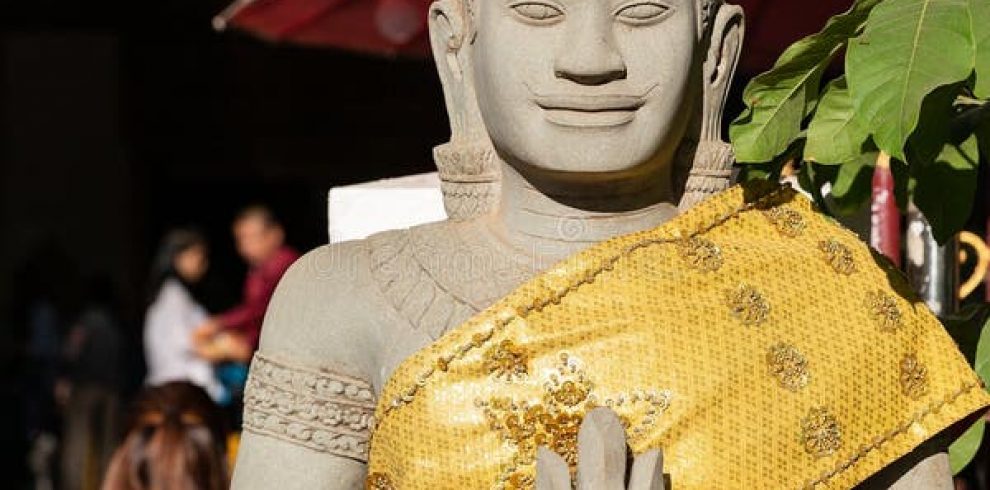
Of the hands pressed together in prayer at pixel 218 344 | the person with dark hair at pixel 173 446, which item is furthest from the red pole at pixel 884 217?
the hands pressed together in prayer at pixel 218 344

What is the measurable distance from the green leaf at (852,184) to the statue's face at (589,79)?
1.71ft

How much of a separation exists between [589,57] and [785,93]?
37 cm

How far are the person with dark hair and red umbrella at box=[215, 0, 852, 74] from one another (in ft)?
5.36

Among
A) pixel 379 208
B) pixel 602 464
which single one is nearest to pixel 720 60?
pixel 602 464

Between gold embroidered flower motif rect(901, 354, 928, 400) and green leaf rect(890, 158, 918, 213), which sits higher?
green leaf rect(890, 158, 918, 213)

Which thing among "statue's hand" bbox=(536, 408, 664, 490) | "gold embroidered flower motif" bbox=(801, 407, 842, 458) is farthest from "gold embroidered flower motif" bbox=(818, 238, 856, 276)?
"statue's hand" bbox=(536, 408, 664, 490)

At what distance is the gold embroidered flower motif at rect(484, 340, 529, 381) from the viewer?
130 inches

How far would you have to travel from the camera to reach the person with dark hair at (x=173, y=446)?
5086mm

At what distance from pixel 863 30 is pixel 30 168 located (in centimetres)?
955

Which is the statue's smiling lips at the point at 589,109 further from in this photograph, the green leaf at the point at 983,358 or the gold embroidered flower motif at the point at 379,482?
the green leaf at the point at 983,358

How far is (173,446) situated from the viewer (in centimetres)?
513

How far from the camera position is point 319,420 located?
3.39m

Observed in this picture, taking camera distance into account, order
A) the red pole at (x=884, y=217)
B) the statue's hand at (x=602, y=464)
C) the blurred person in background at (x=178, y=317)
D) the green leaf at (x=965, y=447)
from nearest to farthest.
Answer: the statue's hand at (x=602, y=464) < the green leaf at (x=965, y=447) < the red pole at (x=884, y=217) < the blurred person in background at (x=178, y=317)

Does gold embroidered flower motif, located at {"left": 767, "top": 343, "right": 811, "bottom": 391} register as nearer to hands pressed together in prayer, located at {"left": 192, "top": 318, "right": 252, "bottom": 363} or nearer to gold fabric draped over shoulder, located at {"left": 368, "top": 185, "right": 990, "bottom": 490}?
gold fabric draped over shoulder, located at {"left": 368, "top": 185, "right": 990, "bottom": 490}
